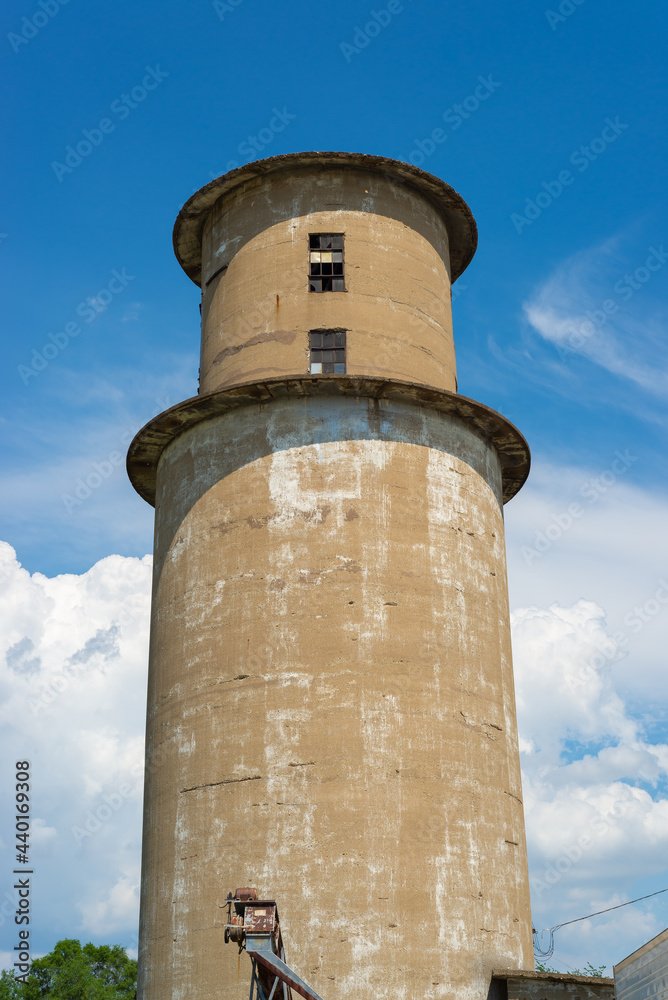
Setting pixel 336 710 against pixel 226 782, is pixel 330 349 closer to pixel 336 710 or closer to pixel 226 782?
pixel 336 710

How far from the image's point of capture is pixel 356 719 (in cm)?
1753

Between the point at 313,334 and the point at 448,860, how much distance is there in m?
9.53

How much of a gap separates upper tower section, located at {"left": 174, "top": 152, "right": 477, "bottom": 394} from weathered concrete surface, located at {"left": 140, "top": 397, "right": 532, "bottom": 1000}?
4.58 ft

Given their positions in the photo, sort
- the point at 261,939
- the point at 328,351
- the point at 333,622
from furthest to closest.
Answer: the point at 328,351
the point at 333,622
the point at 261,939

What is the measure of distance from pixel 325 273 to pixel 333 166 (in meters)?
2.32

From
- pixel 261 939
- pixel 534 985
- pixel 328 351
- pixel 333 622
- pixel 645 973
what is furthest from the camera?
pixel 328 351

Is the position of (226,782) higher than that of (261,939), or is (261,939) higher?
(226,782)

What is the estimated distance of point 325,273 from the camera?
2130 centimetres

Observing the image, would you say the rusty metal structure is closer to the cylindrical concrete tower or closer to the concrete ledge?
the cylindrical concrete tower

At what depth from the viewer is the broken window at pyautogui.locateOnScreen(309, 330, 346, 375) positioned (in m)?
20.5

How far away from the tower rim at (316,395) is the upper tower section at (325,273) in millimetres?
520

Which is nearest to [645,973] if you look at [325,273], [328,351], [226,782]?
[226,782]

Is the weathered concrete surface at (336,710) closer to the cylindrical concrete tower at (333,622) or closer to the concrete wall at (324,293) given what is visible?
the cylindrical concrete tower at (333,622)

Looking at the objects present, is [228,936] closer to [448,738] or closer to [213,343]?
[448,738]
